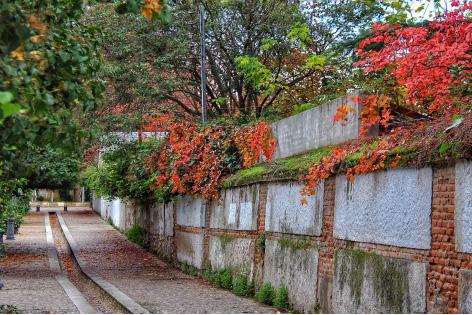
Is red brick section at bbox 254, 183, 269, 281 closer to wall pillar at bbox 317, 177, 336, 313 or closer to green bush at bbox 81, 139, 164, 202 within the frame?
wall pillar at bbox 317, 177, 336, 313

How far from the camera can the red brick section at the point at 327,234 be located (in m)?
9.39

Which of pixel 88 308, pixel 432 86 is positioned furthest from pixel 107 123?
pixel 432 86

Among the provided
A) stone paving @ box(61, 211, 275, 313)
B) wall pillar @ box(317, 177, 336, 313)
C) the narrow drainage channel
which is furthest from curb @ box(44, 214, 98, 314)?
wall pillar @ box(317, 177, 336, 313)

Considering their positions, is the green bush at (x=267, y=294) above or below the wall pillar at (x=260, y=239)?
below

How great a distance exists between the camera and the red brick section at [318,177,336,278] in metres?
9.39

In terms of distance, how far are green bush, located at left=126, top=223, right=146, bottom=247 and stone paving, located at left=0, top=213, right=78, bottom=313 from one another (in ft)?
10.3

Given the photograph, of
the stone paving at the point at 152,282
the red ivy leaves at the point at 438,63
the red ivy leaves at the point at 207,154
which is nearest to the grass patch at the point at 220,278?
the stone paving at the point at 152,282

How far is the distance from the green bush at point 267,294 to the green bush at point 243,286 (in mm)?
838

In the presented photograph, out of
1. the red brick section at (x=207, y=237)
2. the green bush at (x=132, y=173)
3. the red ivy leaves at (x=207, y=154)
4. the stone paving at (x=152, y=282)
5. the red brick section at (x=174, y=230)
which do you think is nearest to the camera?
the stone paving at (x=152, y=282)

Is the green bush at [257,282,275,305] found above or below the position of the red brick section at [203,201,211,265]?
below

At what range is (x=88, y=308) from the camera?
11.2m

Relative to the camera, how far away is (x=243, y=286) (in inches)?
490

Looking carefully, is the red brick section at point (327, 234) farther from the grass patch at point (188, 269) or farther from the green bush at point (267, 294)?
the grass patch at point (188, 269)

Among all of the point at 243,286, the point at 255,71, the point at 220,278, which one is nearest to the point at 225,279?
the point at 220,278
